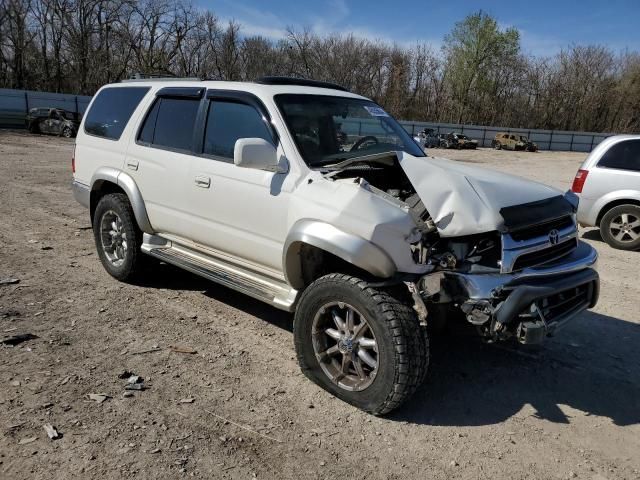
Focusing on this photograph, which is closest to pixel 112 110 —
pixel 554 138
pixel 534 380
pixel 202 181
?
pixel 202 181

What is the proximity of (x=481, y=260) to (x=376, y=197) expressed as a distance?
75 cm

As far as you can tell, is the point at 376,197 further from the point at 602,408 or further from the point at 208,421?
the point at 602,408

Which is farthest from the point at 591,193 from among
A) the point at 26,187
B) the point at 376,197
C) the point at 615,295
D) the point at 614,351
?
the point at 26,187

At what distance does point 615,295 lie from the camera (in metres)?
5.84

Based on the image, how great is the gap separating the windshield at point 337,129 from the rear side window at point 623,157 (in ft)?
15.9

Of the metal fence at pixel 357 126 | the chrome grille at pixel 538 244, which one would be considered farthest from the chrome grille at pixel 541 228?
the metal fence at pixel 357 126

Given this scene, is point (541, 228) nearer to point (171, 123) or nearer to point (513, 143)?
point (171, 123)

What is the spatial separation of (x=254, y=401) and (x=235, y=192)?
5.08ft

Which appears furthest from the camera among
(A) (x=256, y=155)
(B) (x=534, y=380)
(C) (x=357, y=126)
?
(C) (x=357, y=126)

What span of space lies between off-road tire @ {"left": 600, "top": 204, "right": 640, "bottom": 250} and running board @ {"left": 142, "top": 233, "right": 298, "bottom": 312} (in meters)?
6.39

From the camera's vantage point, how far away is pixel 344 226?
325 centimetres

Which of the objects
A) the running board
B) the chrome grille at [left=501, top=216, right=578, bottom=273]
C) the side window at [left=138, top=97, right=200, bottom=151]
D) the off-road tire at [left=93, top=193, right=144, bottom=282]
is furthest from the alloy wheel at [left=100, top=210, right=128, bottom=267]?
the chrome grille at [left=501, top=216, right=578, bottom=273]

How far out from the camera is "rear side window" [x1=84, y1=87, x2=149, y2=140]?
529 centimetres

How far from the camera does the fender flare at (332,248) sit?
3107mm
